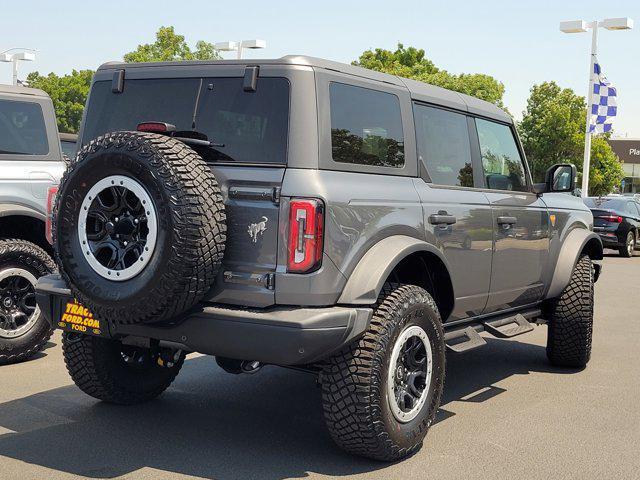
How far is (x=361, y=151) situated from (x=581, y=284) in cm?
307

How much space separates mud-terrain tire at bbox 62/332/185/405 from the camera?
525cm

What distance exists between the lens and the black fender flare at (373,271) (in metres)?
4.27

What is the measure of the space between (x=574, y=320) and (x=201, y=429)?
332 cm

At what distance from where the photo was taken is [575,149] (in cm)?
5681

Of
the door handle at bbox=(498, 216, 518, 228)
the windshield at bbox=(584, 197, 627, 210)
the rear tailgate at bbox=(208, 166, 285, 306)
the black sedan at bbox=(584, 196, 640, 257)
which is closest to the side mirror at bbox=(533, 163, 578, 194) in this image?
the door handle at bbox=(498, 216, 518, 228)

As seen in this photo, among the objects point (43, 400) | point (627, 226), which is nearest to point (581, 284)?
point (43, 400)

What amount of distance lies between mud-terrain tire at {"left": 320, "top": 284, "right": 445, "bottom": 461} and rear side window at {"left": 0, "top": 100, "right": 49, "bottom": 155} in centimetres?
372

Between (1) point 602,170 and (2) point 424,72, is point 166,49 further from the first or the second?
(1) point 602,170

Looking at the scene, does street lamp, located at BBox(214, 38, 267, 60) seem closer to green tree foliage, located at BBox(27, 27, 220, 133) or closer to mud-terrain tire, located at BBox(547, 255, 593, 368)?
green tree foliage, located at BBox(27, 27, 220, 133)

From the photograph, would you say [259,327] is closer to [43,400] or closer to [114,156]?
[114,156]

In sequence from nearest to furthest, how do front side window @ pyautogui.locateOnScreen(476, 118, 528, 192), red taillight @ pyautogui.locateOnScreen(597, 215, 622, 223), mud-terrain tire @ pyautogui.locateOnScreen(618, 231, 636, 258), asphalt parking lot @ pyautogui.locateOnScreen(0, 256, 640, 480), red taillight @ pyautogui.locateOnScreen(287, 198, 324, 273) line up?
red taillight @ pyautogui.locateOnScreen(287, 198, 324, 273), asphalt parking lot @ pyautogui.locateOnScreen(0, 256, 640, 480), front side window @ pyautogui.locateOnScreen(476, 118, 528, 192), mud-terrain tire @ pyautogui.locateOnScreen(618, 231, 636, 258), red taillight @ pyautogui.locateOnScreen(597, 215, 622, 223)

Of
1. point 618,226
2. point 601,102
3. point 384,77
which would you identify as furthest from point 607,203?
point 384,77

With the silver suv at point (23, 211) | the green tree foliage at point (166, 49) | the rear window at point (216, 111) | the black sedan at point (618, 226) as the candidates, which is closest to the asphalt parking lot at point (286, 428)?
the silver suv at point (23, 211)

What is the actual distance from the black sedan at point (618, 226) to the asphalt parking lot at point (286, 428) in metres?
13.8
